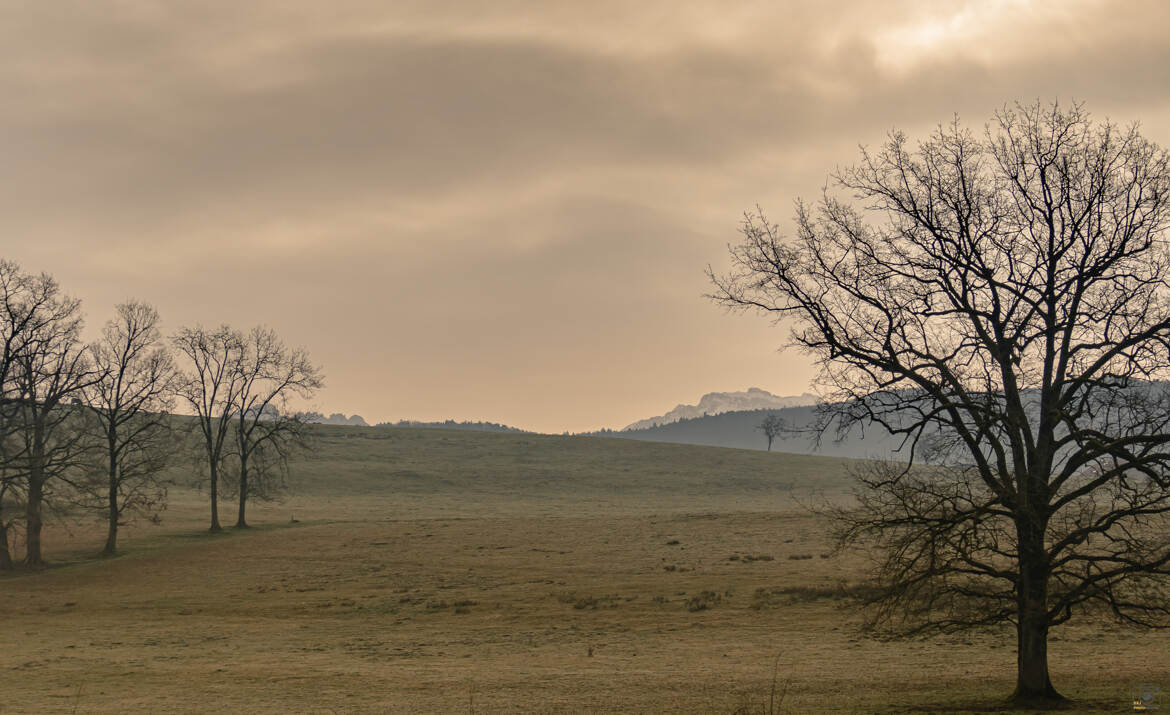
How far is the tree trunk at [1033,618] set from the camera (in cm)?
1344

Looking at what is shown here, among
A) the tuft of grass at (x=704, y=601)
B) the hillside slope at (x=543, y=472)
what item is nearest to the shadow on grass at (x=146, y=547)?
the hillside slope at (x=543, y=472)

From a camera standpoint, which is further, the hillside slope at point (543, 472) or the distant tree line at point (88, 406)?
the hillside slope at point (543, 472)

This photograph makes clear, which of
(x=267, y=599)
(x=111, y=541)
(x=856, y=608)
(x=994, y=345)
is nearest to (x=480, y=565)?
(x=267, y=599)

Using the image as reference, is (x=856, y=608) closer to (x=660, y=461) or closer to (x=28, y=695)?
(x=28, y=695)

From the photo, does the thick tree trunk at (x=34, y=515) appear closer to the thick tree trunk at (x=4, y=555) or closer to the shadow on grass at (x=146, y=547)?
the shadow on grass at (x=146, y=547)

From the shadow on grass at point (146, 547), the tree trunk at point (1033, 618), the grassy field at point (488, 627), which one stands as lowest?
the shadow on grass at point (146, 547)

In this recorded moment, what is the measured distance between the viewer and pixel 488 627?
89.4ft

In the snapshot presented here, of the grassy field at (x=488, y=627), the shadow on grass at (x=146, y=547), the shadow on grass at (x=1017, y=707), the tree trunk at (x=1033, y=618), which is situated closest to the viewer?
the shadow on grass at (x=1017, y=707)

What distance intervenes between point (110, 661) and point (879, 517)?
20133mm

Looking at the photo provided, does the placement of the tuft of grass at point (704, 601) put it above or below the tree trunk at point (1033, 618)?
below

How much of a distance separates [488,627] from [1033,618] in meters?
18.1

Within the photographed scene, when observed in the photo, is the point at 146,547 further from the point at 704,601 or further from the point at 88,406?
the point at 704,601

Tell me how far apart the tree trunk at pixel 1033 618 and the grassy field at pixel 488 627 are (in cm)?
72

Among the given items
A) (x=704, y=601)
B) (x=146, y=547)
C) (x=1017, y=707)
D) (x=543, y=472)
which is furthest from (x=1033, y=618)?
(x=543, y=472)
